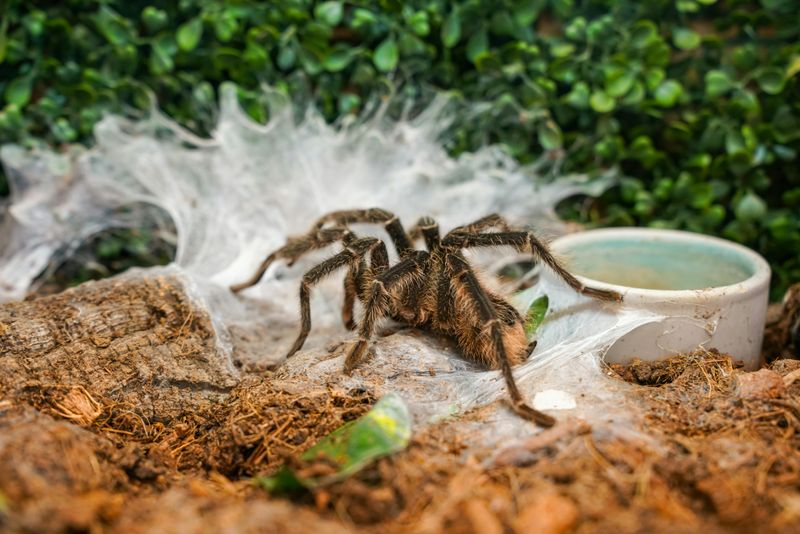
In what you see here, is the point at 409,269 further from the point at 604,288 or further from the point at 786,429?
the point at 786,429

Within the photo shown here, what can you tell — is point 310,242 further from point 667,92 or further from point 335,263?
point 667,92

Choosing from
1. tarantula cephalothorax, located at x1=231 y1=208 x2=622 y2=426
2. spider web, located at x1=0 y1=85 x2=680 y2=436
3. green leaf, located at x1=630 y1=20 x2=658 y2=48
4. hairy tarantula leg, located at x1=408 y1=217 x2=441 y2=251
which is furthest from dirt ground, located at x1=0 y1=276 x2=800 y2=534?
green leaf, located at x1=630 y1=20 x2=658 y2=48

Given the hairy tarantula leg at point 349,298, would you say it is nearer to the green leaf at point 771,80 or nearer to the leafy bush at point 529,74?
the leafy bush at point 529,74

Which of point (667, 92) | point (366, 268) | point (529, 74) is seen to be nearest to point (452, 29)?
point (529, 74)

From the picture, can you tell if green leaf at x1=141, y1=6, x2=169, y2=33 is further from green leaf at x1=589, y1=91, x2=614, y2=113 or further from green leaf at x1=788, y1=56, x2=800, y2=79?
green leaf at x1=788, y1=56, x2=800, y2=79

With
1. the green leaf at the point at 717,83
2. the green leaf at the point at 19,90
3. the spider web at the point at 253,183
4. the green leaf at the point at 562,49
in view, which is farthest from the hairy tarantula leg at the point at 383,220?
the green leaf at the point at 19,90

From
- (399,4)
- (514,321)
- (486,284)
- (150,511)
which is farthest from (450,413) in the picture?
(399,4)
